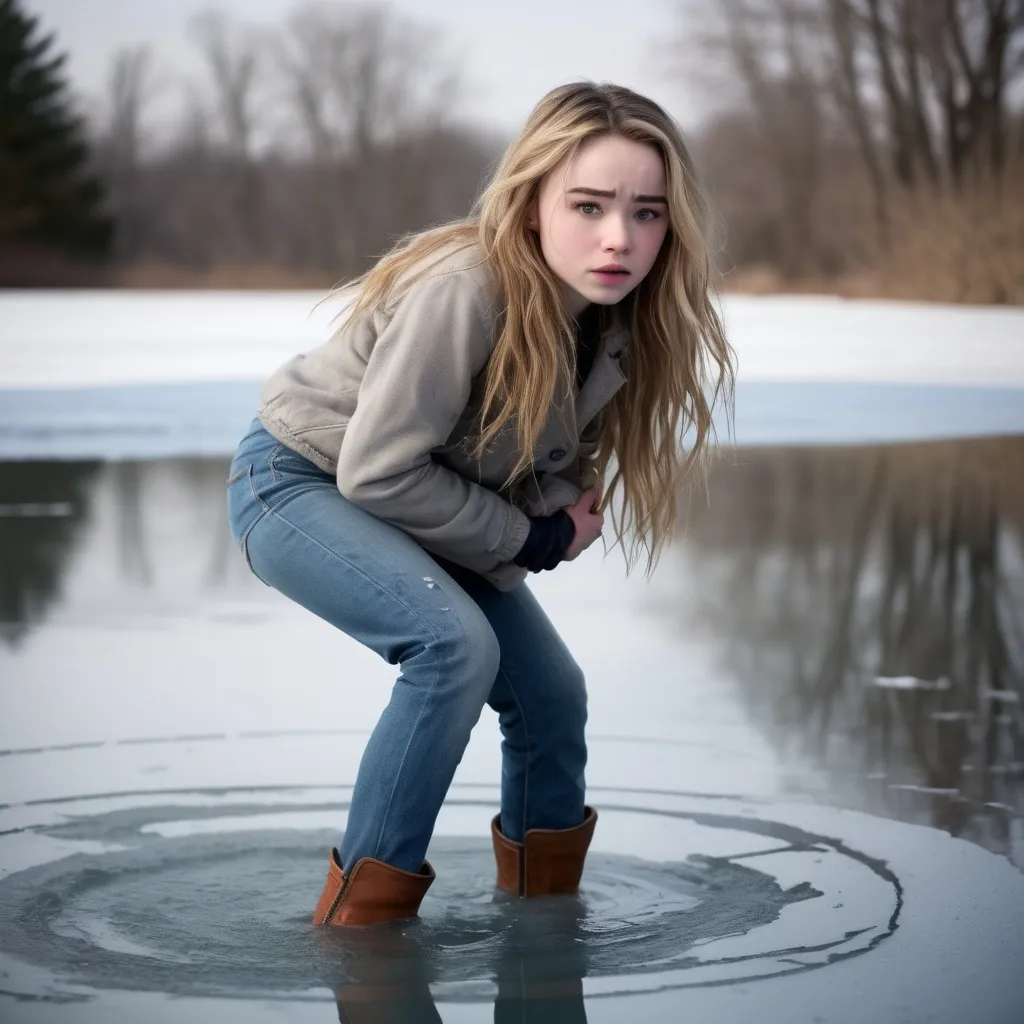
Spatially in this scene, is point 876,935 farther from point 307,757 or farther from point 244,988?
point 307,757

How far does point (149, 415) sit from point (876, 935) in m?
9.13

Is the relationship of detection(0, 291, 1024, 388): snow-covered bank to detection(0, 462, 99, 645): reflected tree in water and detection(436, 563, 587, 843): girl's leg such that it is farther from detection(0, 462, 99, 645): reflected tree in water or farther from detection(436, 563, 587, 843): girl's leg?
detection(436, 563, 587, 843): girl's leg

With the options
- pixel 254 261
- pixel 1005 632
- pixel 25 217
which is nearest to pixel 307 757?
pixel 1005 632

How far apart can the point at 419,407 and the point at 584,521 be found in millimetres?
377

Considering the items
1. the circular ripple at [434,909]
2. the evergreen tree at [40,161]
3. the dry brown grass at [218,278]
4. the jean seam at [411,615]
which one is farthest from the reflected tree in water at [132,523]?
the evergreen tree at [40,161]

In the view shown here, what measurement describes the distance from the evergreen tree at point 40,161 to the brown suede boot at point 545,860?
2869 cm

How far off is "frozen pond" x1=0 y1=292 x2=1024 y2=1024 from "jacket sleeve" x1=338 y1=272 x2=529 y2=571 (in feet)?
1.90

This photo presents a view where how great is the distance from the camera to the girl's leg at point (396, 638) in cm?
232

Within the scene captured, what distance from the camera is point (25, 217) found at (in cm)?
3002

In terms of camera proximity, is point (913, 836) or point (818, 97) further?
Answer: point (818, 97)

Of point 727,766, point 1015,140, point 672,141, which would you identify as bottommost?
point 727,766

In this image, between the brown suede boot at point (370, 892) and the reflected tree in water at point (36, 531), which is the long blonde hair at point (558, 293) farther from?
the reflected tree in water at point (36, 531)

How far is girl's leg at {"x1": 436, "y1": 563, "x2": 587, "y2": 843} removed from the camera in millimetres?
2639

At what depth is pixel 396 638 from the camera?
234 cm
